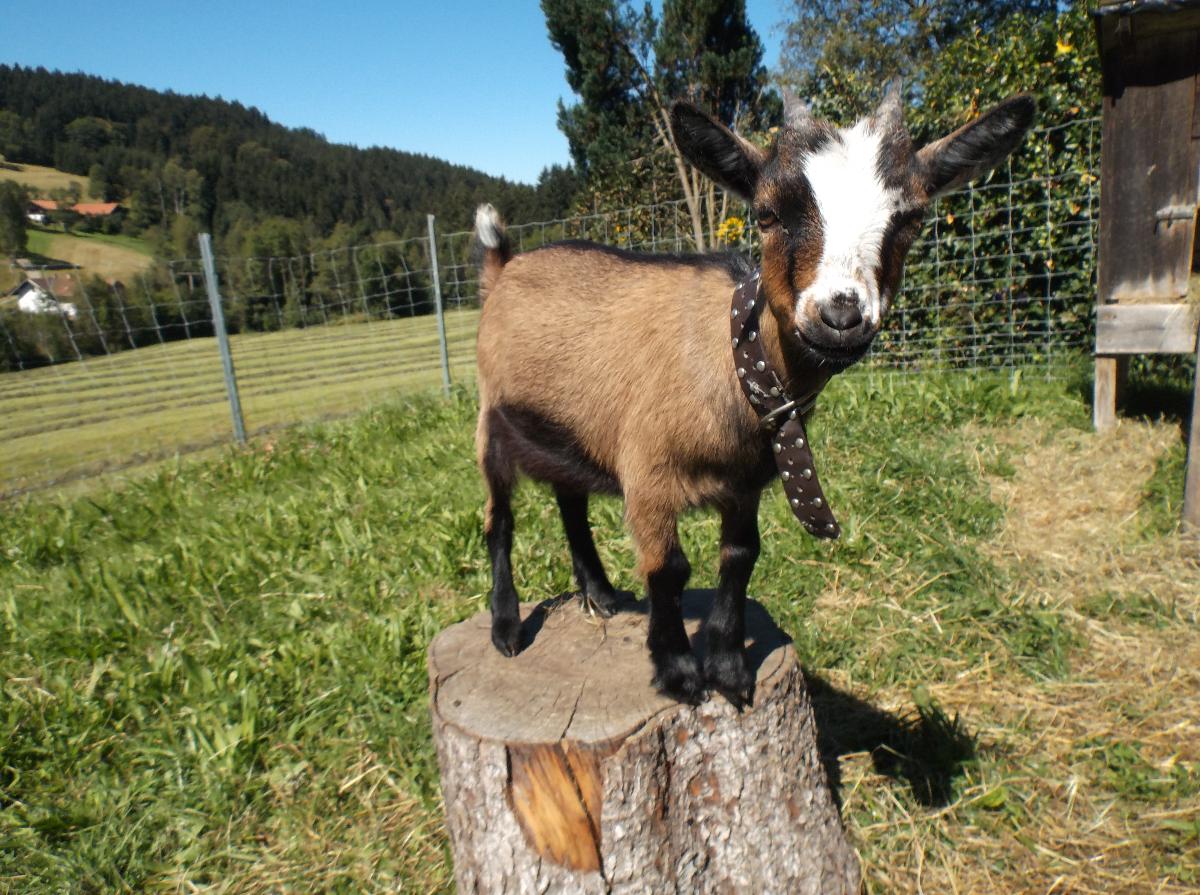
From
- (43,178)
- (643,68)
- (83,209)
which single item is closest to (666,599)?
(643,68)

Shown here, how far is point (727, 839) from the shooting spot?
6.93 ft

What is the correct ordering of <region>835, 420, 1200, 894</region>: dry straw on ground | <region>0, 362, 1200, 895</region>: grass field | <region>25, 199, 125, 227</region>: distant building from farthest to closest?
<region>25, 199, 125, 227</region>: distant building → <region>0, 362, 1200, 895</region>: grass field → <region>835, 420, 1200, 894</region>: dry straw on ground

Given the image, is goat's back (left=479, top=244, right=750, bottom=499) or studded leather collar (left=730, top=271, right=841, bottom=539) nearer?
studded leather collar (left=730, top=271, right=841, bottom=539)

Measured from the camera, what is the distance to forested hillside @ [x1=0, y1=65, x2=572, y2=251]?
1233 inches

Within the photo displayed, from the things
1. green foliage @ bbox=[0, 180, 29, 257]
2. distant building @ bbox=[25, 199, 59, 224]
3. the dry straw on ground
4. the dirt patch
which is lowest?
the dry straw on ground

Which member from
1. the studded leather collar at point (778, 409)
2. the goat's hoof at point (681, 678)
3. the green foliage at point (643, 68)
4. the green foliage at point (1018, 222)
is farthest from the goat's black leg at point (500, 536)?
the green foliage at point (643, 68)

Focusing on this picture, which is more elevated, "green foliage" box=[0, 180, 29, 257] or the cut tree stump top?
"green foliage" box=[0, 180, 29, 257]

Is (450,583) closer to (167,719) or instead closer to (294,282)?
(167,719)

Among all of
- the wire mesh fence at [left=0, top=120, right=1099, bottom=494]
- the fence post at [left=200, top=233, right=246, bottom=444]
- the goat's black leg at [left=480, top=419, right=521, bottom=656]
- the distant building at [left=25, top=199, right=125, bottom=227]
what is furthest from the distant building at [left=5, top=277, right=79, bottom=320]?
the distant building at [left=25, top=199, right=125, bottom=227]

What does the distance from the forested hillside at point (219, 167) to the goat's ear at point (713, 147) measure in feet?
72.4

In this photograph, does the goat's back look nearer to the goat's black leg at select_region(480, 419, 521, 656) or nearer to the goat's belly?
the goat's belly

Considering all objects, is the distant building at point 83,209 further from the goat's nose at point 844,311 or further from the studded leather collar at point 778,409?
the goat's nose at point 844,311

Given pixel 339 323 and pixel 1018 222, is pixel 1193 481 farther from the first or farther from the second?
pixel 339 323

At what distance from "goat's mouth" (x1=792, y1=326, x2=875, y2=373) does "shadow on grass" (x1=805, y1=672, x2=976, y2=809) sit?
1.64 m
